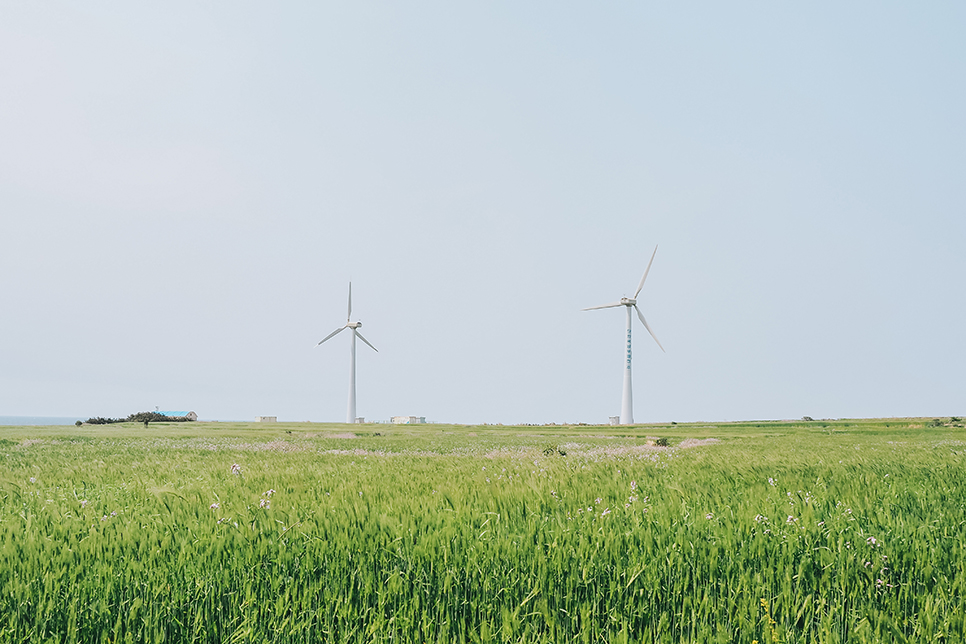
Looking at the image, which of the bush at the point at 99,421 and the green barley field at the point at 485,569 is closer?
the green barley field at the point at 485,569

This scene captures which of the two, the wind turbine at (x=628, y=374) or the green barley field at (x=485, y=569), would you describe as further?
the wind turbine at (x=628, y=374)

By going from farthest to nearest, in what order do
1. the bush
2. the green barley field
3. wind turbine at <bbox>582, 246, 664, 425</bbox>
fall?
1. wind turbine at <bbox>582, 246, 664, 425</bbox>
2. the bush
3. the green barley field

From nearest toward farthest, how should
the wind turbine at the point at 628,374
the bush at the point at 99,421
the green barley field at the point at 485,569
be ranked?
the green barley field at the point at 485,569
the bush at the point at 99,421
the wind turbine at the point at 628,374

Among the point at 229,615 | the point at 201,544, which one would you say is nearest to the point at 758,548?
the point at 229,615

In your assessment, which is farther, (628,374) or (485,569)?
(628,374)

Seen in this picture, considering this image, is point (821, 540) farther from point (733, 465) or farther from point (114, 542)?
point (733, 465)

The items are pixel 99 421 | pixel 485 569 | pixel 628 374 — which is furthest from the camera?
pixel 628 374

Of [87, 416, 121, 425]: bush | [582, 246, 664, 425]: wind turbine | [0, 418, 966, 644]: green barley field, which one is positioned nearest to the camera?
[0, 418, 966, 644]: green barley field

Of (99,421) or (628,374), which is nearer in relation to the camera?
(99,421)

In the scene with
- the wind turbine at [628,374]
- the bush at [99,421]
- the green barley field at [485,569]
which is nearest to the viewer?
the green barley field at [485,569]

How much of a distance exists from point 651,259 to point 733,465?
84.2 meters

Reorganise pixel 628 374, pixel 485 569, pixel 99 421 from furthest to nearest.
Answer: pixel 628 374 < pixel 99 421 < pixel 485 569

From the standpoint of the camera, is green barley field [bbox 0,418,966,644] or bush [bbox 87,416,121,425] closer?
green barley field [bbox 0,418,966,644]

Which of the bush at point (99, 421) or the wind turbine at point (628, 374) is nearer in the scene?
the bush at point (99, 421)
